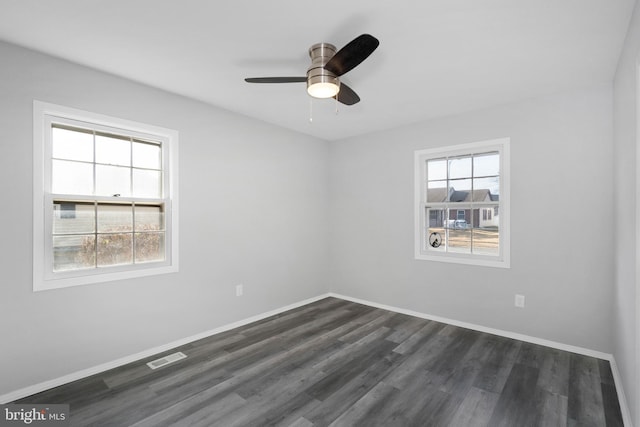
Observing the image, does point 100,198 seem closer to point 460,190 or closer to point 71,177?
point 71,177

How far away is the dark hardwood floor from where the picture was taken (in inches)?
82.0

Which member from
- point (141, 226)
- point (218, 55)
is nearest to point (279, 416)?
point (141, 226)

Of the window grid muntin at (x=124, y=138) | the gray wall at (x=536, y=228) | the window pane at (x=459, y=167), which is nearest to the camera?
the window grid muntin at (x=124, y=138)

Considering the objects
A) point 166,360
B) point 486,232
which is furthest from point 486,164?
point 166,360

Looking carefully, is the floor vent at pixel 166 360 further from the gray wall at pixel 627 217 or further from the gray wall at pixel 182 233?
the gray wall at pixel 627 217

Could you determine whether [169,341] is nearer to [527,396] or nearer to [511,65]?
[527,396]

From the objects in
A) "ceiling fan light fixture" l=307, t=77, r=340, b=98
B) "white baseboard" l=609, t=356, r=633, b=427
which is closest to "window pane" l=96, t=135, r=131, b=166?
"ceiling fan light fixture" l=307, t=77, r=340, b=98

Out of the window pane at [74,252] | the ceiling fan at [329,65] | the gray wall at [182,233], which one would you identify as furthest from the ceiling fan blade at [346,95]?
the window pane at [74,252]

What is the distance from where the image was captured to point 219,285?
357 cm

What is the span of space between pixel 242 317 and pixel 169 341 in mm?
893

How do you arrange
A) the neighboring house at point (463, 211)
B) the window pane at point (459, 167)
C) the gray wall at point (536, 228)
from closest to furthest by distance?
the gray wall at point (536, 228) < the neighboring house at point (463, 211) < the window pane at point (459, 167)

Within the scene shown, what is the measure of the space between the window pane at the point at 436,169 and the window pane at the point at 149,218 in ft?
10.8

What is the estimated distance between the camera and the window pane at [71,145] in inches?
99.0

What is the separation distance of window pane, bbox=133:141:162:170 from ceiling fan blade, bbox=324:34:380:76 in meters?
2.04
